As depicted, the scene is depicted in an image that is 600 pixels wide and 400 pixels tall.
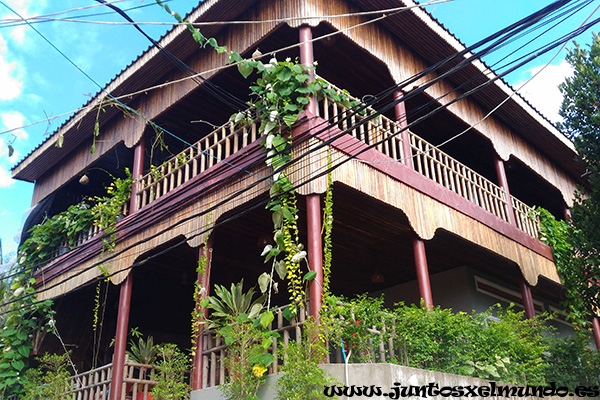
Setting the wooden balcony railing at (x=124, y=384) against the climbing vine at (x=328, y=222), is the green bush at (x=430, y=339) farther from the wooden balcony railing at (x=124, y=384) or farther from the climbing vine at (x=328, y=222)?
the wooden balcony railing at (x=124, y=384)

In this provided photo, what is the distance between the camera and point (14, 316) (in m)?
12.4

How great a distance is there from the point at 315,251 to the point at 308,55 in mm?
3064

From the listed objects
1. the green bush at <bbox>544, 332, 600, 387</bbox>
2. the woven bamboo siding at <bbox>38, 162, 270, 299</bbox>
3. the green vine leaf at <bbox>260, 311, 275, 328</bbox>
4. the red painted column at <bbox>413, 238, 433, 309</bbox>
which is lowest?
the green bush at <bbox>544, 332, 600, 387</bbox>

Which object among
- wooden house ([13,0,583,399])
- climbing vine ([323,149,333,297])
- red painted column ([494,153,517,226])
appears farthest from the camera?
red painted column ([494,153,517,226])

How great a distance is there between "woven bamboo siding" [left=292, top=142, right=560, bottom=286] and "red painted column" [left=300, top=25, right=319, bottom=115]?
0.72 metres

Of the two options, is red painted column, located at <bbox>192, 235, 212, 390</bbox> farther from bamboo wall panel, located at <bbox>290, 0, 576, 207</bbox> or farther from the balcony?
bamboo wall panel, located at <bbox>290, 0, 576, 207</bbox>

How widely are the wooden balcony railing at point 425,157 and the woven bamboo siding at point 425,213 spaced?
0.50 meters

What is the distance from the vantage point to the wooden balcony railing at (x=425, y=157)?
30.6 ft

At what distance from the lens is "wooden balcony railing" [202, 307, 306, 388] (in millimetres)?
7291

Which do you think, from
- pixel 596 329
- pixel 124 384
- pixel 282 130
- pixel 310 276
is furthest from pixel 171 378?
pixel 596 329

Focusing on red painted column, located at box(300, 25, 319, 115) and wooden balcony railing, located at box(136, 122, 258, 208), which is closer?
red painted column, located at box(300, 25, 319, 115)

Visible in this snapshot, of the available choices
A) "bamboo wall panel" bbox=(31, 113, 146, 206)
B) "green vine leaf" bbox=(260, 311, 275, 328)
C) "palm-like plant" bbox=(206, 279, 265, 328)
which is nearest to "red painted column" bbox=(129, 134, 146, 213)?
"bamboo wall panel" bbox=(31, 113, 146, 206)

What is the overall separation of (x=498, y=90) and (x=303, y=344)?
8088 millimetres

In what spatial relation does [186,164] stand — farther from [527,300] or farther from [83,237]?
[527,300]
